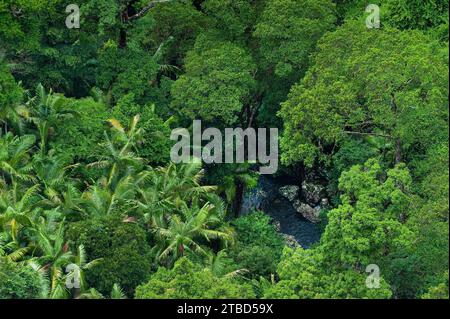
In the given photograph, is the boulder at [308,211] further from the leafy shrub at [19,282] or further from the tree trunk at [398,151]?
the leafy shrub at [19,282]

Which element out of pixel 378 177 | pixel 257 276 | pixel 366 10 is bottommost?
pixel 257 276

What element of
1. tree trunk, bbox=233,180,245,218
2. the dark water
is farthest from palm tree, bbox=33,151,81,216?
the dark water

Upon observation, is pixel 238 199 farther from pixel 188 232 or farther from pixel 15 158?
pixel 15 158

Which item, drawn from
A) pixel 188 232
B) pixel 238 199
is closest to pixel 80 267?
pixel 188 232

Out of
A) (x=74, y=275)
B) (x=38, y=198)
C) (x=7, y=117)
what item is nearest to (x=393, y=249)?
(x=74, y=275)

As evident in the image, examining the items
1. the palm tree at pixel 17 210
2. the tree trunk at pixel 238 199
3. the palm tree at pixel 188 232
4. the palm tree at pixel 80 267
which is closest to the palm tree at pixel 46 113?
the palm tree at pixel 17 210

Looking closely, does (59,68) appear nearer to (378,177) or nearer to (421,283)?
(378,177)
